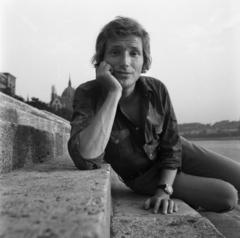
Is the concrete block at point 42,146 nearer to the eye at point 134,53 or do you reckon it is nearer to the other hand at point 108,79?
the other hand at point 108,79

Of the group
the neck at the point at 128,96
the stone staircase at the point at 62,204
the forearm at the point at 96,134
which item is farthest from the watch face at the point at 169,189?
the neck at the point at 128,96

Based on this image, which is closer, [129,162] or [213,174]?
[129,162]

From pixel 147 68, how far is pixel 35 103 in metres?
34.1

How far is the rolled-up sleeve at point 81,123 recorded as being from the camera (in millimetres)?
1666

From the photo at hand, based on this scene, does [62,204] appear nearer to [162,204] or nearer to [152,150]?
[162,204]

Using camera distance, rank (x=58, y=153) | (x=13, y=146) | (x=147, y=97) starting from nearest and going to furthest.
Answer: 1. (x=13, y=146)
2. (x=147, y=97)
3. (x=58, y=153)

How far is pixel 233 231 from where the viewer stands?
2.04 meters

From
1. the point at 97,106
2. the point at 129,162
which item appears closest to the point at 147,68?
the point at 97,106

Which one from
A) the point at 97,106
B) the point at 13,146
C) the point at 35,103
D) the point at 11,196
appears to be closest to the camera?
the point at 11,196

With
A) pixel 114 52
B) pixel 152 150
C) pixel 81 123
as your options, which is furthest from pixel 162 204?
pixel 114 52

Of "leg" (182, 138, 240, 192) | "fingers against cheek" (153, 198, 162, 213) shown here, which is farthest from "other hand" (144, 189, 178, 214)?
"leg" (182, 138, 240, 192)

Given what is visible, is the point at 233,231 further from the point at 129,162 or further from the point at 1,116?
the point at 1,116

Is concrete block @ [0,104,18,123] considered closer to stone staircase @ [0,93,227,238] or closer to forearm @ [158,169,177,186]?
stone staircase @ [0,93,227,238]

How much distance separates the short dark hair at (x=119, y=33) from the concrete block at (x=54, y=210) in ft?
3.77
